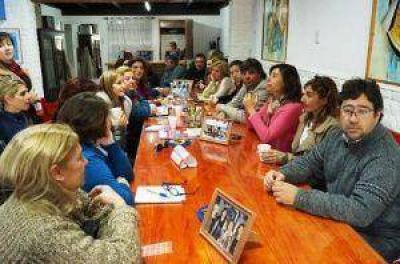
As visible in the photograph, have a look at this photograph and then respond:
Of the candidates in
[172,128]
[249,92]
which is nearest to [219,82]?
[249,92]

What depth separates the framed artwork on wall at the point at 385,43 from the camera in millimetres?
2211

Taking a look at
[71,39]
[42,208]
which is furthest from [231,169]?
[71,39]

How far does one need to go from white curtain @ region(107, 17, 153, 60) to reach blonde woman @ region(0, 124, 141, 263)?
897cm

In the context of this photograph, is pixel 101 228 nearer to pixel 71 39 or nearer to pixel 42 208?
pixel 42 208

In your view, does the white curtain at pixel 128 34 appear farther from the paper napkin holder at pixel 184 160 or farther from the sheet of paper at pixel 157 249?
the sheet of paper at pixel 157 249

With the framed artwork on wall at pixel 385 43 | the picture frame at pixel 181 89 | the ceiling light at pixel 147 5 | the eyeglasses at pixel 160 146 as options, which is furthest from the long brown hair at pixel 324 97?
the ceiling light at pixel 147 5

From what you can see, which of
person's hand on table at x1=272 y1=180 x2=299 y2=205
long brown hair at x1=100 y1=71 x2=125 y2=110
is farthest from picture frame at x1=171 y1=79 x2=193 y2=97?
person's hand on table at x1=272 y1=180 x2=299 y2=205

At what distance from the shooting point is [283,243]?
1.30m

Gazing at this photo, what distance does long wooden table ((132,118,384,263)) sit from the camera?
1221 mm

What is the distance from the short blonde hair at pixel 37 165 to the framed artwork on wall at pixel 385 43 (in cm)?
198

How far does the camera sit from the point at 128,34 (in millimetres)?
9828

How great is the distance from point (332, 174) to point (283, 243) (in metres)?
0.62

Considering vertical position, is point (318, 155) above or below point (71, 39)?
below

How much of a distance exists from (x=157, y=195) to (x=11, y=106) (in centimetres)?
163
